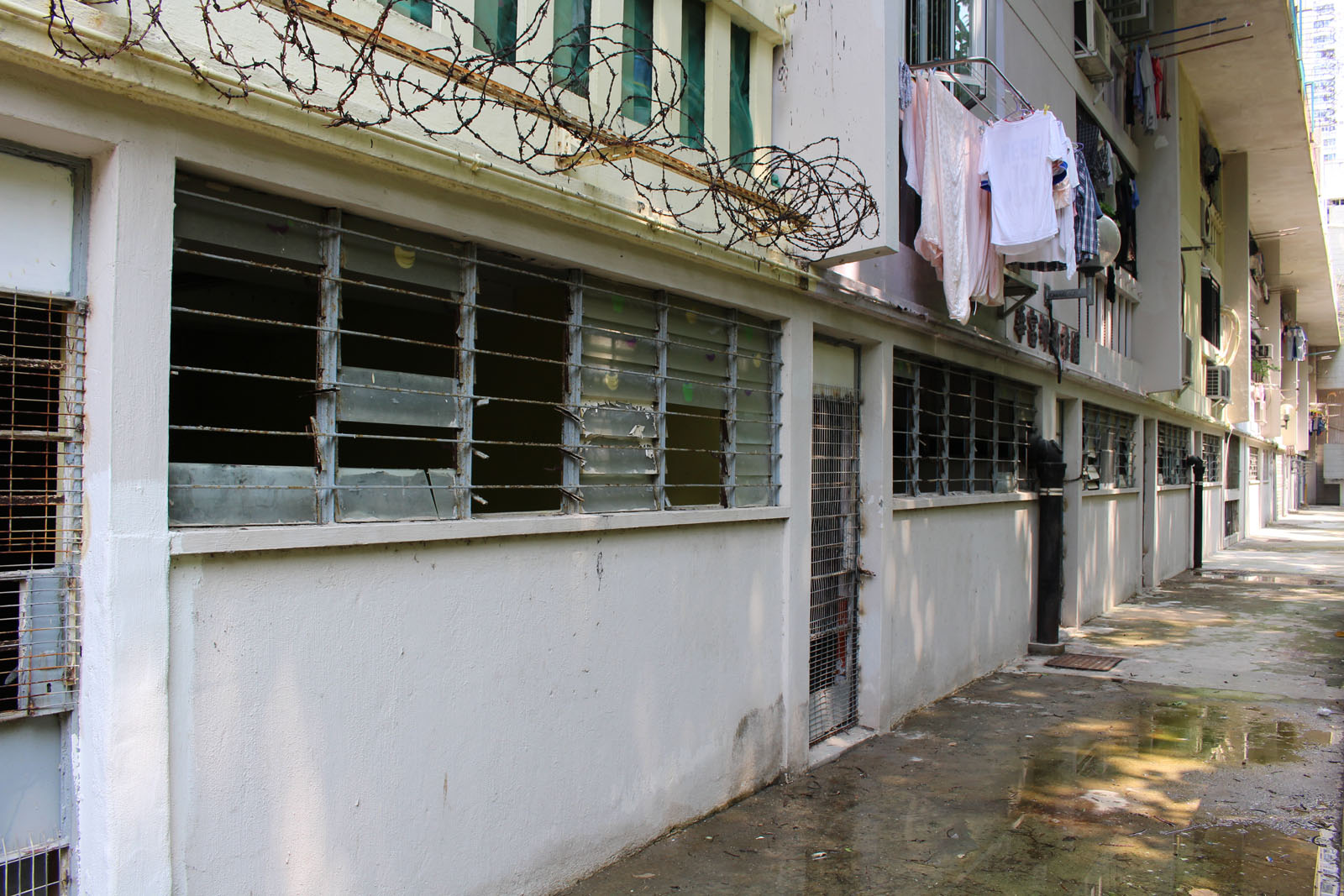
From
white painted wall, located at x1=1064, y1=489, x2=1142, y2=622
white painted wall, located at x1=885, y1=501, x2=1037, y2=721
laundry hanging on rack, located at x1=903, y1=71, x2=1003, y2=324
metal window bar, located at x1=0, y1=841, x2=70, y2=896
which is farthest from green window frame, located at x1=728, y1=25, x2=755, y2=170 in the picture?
white painted wall, located at x1=1064, y1=489, x2=1142, y2=622

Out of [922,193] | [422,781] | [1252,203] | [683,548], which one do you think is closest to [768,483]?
[683,548]

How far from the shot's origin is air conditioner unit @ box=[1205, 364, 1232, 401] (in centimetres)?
1959

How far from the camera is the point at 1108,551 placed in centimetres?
1327

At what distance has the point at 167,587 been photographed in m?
2.74

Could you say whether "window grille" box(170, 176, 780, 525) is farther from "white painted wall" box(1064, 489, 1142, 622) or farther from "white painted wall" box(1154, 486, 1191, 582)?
"white painted wall" box(1154, 486, 1191, 582)

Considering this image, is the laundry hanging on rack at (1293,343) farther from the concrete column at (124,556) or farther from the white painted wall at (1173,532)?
the concrete column at (124,556)

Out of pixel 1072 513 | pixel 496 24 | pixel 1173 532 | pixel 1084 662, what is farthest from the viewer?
pixel 1173 532

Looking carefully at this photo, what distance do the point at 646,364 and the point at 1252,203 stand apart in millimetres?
25868

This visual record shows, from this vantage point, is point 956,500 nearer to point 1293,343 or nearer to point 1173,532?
point 1173,532

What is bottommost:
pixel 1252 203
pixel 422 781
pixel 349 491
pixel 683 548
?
pixel 422 781

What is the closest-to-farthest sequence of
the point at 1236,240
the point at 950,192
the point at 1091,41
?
the point at 950,192
the point at 1091,41
the point at 1236,240

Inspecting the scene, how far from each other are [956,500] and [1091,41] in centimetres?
667

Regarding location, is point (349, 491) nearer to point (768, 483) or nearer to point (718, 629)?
point (718, 629)

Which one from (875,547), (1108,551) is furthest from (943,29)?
(1108,551)
